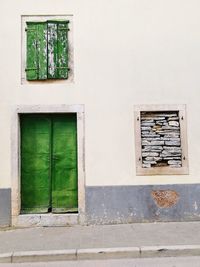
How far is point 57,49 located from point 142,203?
11.4 feet

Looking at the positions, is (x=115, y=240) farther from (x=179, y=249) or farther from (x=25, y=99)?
(x=25, y=99)

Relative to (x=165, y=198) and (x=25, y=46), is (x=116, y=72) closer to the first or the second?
(x=25, y=46)

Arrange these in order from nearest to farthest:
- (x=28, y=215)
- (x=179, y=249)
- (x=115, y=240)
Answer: (x=179, y=249) < (x=115, y=240) < (x=28, y=215)

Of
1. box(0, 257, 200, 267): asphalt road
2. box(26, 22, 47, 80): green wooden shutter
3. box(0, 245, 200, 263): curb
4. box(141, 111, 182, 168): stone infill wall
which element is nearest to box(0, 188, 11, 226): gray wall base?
box(0, 245, 200, 263): curb

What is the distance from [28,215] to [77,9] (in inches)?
165

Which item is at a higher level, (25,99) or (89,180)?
(25,99)

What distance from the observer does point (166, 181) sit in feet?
24.2

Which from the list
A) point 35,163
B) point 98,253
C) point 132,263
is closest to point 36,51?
point 35,163

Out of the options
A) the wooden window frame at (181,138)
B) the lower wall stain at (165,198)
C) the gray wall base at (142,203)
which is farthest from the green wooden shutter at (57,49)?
the lower wall stain at (165,198)

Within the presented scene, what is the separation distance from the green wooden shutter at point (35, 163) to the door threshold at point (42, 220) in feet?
0.61

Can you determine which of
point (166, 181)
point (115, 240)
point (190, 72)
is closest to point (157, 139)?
point (166, 181)

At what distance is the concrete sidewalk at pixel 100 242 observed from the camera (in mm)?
5602

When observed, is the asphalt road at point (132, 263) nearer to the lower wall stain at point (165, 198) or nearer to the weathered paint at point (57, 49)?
the lower wall stain at point (165, 198)

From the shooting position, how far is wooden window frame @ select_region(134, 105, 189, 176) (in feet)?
24.3
